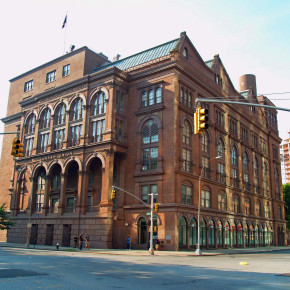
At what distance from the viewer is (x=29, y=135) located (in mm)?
59406

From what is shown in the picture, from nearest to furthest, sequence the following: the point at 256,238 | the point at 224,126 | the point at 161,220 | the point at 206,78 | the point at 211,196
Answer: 1. the point at 161,220
2. the point at 211,196
3. the point at 206,78
4. the point at 224,126
5. the point at 256,238

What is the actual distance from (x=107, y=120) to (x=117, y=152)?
4730 millimetres

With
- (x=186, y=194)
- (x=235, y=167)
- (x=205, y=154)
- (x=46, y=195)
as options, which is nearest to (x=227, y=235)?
(x=235, y=167)

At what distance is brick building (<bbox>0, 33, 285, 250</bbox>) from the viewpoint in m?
43.6

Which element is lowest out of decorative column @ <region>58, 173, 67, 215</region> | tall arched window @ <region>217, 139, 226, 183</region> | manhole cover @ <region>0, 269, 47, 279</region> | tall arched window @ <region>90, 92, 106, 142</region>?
manhole cover @ <region>0, 269, 47, 279</region>

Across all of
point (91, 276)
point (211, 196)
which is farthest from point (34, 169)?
point (91, 276)

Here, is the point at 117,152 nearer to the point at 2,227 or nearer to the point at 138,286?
the point at 2,227

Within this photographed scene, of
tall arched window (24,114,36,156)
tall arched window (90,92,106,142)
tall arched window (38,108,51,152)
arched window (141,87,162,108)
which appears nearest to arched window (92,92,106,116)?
tall arched window (90,92,106,142)

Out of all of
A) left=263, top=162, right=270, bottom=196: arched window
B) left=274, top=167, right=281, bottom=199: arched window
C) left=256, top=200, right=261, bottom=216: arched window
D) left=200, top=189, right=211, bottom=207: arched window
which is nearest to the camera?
left=200, top=189, right=211, bottom=207: arched window

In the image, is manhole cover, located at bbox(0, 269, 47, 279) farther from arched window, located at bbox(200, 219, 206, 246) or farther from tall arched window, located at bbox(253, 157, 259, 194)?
tall arched window, located at bbox(253, 157, 259, 194)

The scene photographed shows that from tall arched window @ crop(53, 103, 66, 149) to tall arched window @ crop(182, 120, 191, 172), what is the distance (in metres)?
19.7

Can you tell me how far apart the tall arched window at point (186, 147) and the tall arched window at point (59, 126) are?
64.6 feet

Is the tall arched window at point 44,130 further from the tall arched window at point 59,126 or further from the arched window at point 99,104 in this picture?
the arched window at point 99,104

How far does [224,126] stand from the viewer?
192 feet
